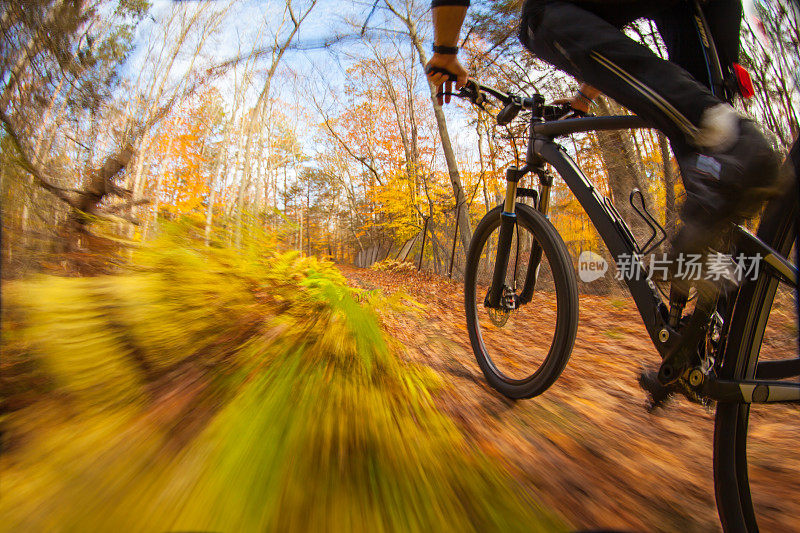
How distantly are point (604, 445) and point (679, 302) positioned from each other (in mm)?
556

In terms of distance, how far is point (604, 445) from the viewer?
3.68 feet

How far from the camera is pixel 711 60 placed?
97 centimetres

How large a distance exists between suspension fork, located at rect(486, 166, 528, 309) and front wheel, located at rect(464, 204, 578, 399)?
1.3 inches

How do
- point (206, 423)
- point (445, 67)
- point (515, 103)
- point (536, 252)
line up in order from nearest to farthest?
point (206, 423) → point (445, 67) → point (515, 103) → point (536, 252)

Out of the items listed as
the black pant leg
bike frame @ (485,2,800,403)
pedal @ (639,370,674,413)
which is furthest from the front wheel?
the black pant leg

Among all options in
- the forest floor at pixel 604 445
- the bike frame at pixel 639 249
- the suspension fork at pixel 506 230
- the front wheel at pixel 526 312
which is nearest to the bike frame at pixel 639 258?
the bike frame at pixel 639 249

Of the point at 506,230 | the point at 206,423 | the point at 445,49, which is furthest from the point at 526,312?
the point at 206,423

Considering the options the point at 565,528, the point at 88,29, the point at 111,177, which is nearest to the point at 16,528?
the point at 565,528

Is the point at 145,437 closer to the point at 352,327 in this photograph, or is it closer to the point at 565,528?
the point at 352,327

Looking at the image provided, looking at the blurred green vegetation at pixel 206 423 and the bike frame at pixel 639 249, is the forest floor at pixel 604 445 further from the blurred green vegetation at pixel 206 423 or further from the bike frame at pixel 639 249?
the bike frame at pixel 639 249

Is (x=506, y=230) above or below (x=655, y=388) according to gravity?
above

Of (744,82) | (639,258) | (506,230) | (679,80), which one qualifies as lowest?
(639,258)

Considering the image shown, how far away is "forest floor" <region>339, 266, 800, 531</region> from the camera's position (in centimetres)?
83

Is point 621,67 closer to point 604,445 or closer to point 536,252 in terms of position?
point 536,252
